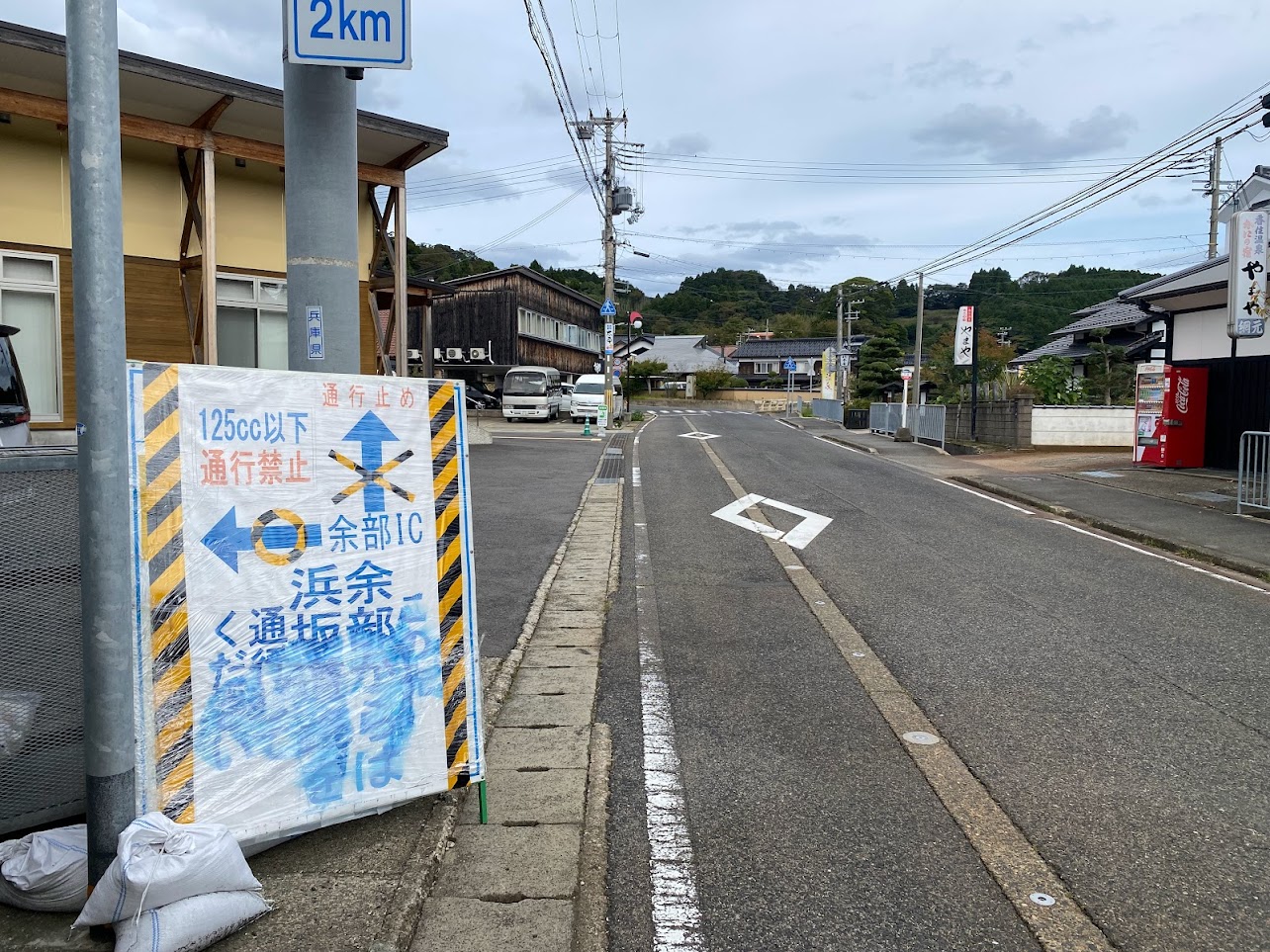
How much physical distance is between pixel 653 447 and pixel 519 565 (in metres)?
16.6

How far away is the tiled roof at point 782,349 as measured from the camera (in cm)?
8556

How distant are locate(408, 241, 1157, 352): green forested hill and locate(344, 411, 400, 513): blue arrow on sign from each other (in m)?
50.6

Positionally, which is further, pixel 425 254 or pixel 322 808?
pixel 425 254

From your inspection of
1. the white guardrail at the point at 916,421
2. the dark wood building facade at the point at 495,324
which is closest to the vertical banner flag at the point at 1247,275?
the white guardrail at the point at 916,421

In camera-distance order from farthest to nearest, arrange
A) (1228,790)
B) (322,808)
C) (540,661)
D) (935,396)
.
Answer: (935,396), (540,661), (1228,790), (322,808)

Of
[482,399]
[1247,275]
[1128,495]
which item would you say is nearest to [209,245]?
[1128,495]

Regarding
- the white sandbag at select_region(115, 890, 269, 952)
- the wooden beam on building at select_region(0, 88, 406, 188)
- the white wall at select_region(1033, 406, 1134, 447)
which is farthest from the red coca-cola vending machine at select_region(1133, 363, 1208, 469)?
the white sandbag at select_region(115, 890, 269, 952)

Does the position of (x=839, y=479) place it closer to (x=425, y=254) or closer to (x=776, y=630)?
(x=776, y=630)

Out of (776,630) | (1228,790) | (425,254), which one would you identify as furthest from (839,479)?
(425,254)

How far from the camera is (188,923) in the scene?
108 inches

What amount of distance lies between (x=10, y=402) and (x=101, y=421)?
421 centimetres

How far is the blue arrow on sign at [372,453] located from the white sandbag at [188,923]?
1.38 m

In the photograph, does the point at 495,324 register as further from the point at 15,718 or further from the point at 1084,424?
the point at 15,718

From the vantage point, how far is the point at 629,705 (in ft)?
17.2
